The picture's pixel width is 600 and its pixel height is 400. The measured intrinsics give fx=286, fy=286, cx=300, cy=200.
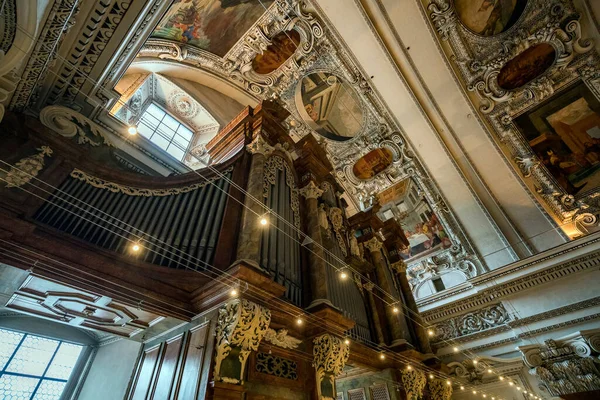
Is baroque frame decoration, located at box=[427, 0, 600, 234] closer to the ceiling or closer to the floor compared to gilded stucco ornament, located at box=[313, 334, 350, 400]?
closer to the ceiling

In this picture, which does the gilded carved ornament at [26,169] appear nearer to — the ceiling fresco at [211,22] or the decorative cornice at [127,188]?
the decorative cornice at [127,188]

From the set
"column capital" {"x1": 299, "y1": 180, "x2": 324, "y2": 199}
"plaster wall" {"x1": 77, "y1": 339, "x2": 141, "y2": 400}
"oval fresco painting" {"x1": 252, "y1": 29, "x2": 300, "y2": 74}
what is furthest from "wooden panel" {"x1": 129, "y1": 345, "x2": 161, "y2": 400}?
"oval fresco painting" {"x1": 252, "y1": 29, "x2": 300, "y2": 74}

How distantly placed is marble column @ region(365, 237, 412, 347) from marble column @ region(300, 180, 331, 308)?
1943 millimetres

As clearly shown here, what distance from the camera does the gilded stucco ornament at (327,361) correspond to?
2.77 metres

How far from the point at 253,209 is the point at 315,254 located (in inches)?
43.0

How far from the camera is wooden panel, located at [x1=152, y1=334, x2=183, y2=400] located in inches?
86.0

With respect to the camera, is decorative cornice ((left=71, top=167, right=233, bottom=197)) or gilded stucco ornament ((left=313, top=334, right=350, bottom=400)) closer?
gilded stucco ornament ((left=313, top=334, right=350, bottom=400))

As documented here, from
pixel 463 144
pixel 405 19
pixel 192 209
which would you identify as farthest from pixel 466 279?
pixel 192 209

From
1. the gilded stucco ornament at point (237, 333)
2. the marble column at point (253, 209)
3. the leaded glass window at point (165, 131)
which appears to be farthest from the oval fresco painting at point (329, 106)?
the gilded stucco ornament at point (237, 333)

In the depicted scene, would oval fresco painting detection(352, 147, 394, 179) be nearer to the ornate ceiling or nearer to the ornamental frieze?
the ornate ceiling

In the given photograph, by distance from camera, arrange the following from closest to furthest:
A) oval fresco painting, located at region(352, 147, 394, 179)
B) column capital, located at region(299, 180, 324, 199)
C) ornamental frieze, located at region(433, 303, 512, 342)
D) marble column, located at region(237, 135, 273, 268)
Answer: marble column, located at region(237, 135, 273, 268) → column capital, located at region(299, 180, 324, 199) → ornamental frieze, located at region(433, 303, 512, 342) → oval fresco painting, located at region(352, 147, 394, 179)

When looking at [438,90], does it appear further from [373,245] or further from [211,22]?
[211,22]

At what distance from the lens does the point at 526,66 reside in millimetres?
8281

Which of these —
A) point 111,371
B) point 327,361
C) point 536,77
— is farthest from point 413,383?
point 536,77
